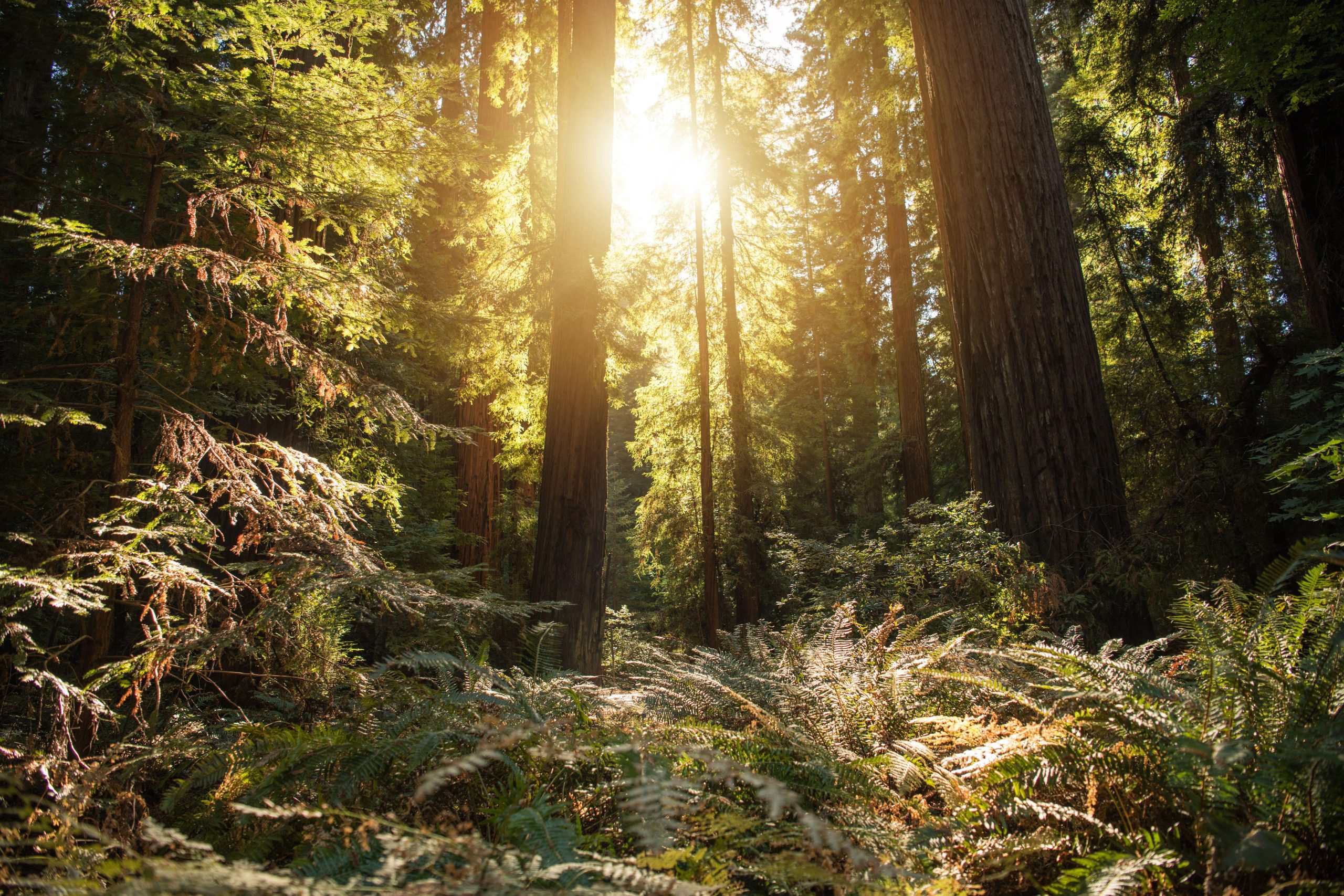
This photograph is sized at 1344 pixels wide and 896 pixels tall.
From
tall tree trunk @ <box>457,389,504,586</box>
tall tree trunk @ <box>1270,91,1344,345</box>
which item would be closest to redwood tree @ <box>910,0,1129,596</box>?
tall tree trunk @ <box>1270,91,1344,345</box>

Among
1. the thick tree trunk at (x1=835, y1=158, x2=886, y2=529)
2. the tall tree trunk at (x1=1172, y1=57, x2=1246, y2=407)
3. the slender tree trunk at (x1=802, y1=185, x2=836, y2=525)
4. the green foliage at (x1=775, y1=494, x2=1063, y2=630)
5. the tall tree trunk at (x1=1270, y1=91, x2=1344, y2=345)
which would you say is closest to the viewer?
the green foliage at (x1=775, y1=494, x2=1063, y2=630)

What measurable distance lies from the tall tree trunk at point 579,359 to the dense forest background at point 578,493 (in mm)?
42

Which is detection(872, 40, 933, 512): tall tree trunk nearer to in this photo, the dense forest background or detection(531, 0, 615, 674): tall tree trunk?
the dense forest background

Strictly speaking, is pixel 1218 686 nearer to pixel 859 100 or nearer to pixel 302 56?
pixel 302 56

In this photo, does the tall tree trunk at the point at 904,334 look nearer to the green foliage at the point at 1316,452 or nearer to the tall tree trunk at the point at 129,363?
the green foliage at the point at 1316,452

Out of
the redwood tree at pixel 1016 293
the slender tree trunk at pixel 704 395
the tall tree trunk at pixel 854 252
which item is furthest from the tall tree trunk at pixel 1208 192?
the slender tree trunk at pixel 704 395

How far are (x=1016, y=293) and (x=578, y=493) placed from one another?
3.61 meters

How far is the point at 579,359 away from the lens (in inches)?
226

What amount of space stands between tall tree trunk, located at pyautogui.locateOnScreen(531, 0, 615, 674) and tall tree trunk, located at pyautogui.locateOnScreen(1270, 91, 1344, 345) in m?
6.56

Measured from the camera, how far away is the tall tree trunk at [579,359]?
5359 millimetres

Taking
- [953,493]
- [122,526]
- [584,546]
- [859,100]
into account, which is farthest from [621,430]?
[122,526]

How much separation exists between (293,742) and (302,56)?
8187 millimetres

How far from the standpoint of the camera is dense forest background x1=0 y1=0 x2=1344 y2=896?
1244 millimetres

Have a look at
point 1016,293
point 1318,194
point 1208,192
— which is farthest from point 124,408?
point 1208,192
